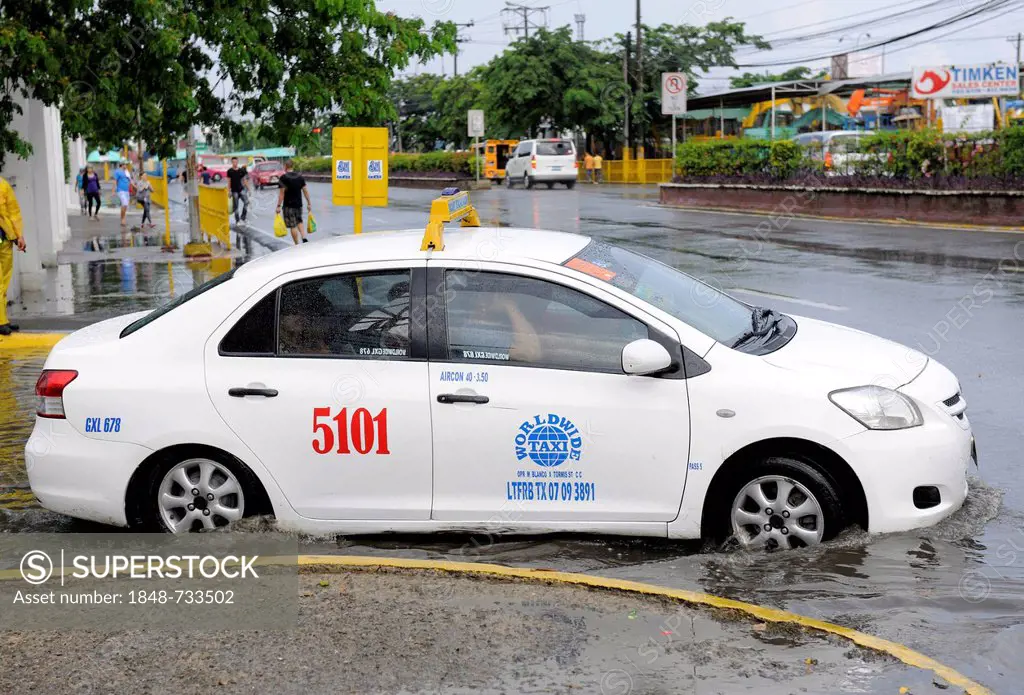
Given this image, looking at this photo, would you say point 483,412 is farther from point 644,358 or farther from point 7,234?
point 7,234

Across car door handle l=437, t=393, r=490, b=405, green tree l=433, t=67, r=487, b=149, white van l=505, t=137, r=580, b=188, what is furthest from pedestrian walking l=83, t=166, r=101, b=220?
car door handle l=437, t=393, r=490, b=405

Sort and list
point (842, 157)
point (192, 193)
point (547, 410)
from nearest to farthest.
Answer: point (547, 410), point (192, 193), point (842, 157)

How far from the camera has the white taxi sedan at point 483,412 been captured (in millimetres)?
5582

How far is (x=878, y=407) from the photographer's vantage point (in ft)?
18.4

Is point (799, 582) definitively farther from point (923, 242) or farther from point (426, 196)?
point (426, 196)

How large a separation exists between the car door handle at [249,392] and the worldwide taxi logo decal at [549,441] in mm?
1159

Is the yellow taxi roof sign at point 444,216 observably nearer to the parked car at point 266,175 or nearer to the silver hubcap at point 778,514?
the silver hubcap at point 778,514

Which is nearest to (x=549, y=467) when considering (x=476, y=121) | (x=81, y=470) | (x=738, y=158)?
(x=81, y=470)

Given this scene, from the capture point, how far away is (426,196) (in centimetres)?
4422

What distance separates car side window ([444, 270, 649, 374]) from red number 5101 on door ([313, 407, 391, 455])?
466mm

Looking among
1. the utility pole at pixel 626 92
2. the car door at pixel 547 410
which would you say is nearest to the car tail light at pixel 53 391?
the car door at pixel 547 410

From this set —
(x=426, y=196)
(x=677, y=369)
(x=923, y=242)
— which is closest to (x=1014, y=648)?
(x=677, y=369)

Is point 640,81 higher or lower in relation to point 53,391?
higher

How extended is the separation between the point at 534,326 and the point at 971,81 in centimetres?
2918
